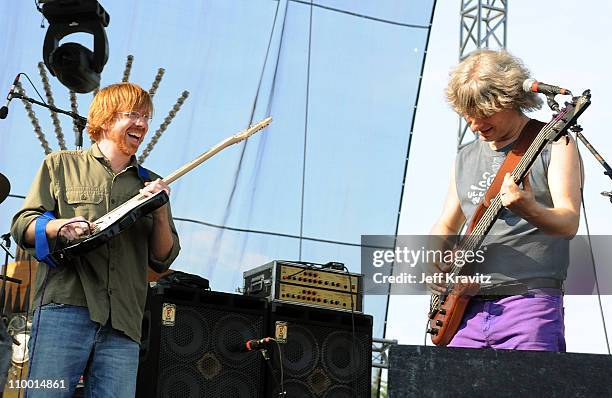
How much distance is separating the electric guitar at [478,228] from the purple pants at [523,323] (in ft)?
0.26

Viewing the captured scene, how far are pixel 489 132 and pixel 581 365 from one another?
0.91 m

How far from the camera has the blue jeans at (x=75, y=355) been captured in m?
2.68

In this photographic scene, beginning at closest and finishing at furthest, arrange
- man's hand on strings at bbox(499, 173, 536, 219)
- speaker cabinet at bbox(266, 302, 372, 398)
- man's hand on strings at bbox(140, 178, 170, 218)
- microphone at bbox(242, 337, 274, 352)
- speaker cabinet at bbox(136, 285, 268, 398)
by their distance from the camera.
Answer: man's hand on strings at bbox(499, 173, 536, 219), man's hand on strings at bbox(140, 178, 170, 218), speaker cabinet at bbox(136, 285, 268, 398), microphone at bbox(242, 337, 274, 352), speaker cabinet at bbox(266, 302, 372, 398)

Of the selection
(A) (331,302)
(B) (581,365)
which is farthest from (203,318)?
(B) (581,365)

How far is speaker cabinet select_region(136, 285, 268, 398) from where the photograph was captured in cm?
403

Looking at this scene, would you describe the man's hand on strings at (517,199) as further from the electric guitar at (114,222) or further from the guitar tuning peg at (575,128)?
the electric guitar at (114,222)

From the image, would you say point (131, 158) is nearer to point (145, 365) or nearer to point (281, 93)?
point (145, 365)

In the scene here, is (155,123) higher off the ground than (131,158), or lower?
higher

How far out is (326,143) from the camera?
21.2 ft

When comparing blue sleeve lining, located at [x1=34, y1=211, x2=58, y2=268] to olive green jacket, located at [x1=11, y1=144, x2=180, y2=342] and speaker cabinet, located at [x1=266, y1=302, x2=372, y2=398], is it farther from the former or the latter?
speaker cabinet, located at [x1=266, y1=302, x2=372, y2=398]

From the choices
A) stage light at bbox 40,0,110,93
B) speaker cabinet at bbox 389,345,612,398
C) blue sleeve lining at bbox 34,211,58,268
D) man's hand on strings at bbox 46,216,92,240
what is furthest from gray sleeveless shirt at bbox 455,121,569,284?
stage light at bbox 40,0,110,93

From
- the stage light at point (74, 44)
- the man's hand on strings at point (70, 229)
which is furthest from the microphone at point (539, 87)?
the stage light at point (74, 44)

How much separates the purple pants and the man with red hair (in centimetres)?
97

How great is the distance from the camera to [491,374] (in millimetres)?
2020
